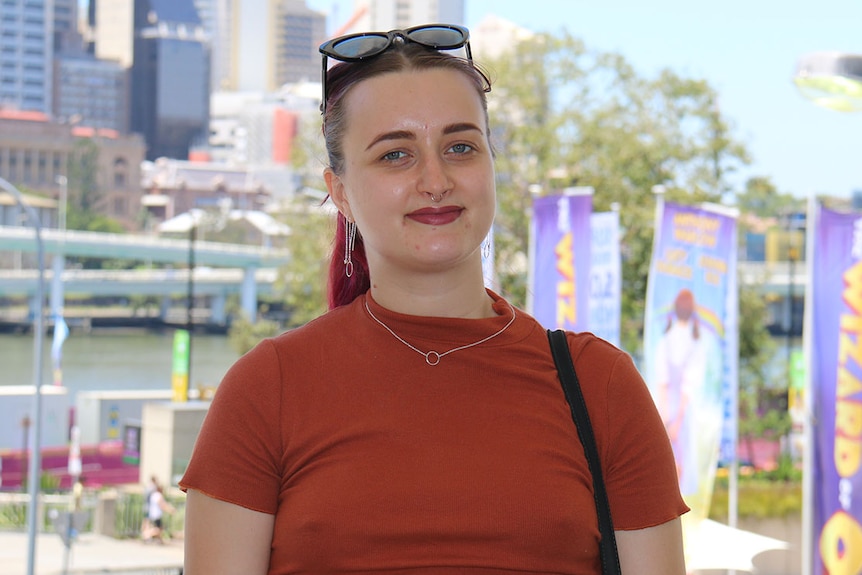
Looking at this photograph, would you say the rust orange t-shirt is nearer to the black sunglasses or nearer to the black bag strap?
the black bag strap

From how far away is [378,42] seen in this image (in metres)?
1.70

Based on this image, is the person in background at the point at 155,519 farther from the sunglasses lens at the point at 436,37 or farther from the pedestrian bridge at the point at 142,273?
the pedestrian bridge at the point at 142,273

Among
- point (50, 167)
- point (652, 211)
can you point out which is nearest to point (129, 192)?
point (50, 167)

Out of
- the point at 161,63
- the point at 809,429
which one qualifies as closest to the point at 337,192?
the point at 809,429

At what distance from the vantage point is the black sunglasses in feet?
5.58

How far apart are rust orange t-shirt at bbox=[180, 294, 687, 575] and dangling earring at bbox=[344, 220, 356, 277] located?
186 millimetres

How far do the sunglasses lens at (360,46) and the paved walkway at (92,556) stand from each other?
53.8 ft

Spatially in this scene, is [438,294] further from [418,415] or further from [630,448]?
[630,448]

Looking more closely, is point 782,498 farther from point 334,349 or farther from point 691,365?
point 334,349

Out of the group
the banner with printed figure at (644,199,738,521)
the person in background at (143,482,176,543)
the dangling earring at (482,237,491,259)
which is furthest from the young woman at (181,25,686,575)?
the person in background at (143,482,176,543)

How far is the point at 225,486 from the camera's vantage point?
153 centimetres

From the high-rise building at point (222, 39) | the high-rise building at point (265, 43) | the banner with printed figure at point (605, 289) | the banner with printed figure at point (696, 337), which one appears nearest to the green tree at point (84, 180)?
the banner with printed figure at point (605, 289)

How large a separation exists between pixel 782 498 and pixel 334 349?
757 inches

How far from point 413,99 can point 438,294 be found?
249 millimetres
